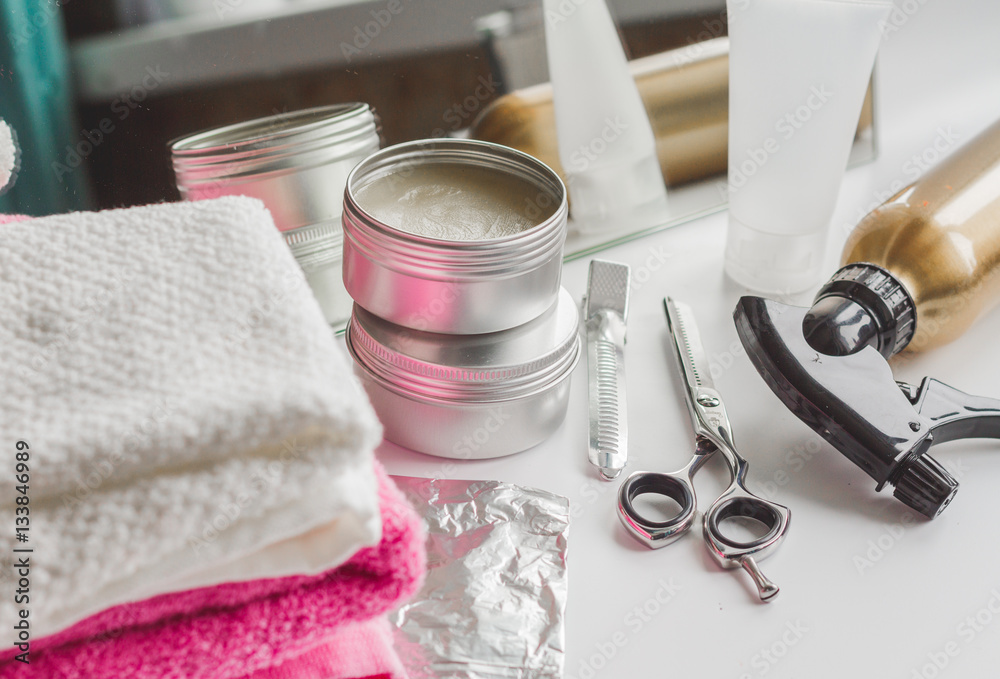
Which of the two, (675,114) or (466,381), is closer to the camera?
(466,381)

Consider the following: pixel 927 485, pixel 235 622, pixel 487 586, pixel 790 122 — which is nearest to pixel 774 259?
pixel 790 122

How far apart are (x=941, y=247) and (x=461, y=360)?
0.31 metres

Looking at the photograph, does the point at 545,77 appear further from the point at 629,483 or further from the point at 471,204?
the point at 629,483

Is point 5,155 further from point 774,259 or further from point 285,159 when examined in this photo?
point 774,259

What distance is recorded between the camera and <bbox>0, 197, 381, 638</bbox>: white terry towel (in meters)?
0.19

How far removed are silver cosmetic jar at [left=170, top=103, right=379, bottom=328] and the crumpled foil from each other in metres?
0.15

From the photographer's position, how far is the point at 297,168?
44cm

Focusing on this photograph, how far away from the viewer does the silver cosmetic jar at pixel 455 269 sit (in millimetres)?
352

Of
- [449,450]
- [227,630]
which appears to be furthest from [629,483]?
[227,630]

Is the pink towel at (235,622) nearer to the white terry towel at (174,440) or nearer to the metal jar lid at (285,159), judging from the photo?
the white terry towel at (174,440)

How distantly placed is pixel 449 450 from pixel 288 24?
263 mm

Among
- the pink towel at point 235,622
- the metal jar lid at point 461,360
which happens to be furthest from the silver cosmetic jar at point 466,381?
the pink towel at point 235,622

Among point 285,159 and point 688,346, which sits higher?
point 285,159

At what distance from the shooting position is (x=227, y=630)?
23cm
